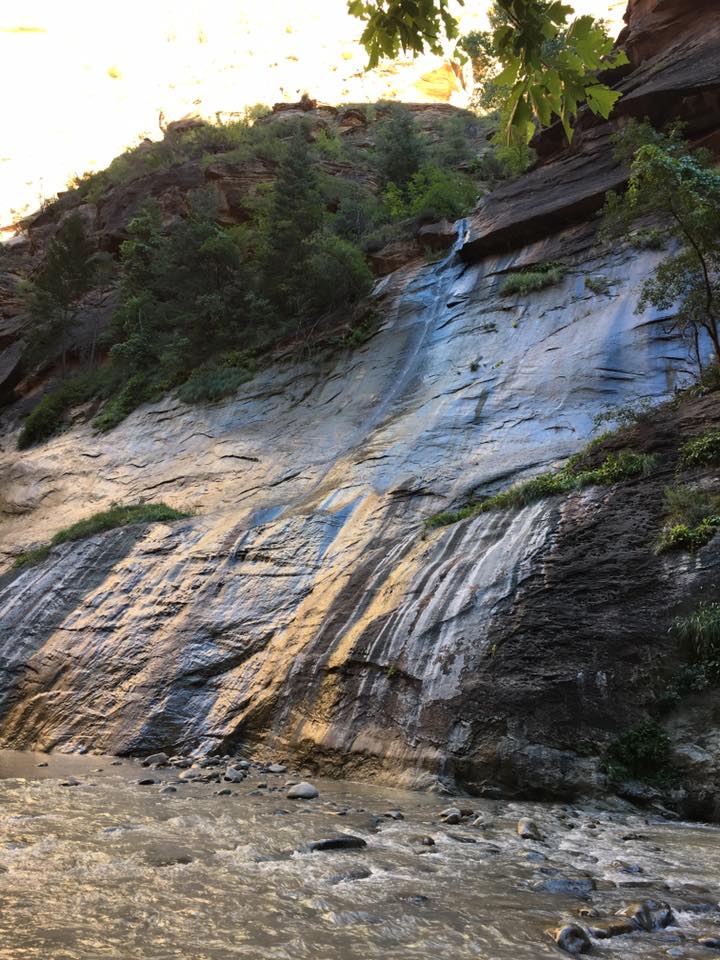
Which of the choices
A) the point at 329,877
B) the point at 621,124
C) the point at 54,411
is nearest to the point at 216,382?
the point at 54,411

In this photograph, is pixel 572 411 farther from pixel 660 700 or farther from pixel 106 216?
pixel 106 216

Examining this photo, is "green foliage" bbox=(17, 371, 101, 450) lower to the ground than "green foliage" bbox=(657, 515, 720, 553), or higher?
higher

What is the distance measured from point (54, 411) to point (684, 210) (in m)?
23.9

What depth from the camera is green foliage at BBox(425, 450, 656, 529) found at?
10125mm

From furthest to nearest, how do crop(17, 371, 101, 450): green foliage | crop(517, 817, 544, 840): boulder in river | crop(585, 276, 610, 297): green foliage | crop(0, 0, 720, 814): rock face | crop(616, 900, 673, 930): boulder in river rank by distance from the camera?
crop(17, 371, 101, 450): green foliage → crop(585, 276, 610, 297): green foliage → crop(0, 0, 720, 814): rock face → crop(517, 817, 544, 840): boulder in river → crop(616, 900, 673, 930): boulder in river

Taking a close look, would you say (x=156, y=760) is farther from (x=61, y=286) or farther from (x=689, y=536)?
(x=61, y=286)

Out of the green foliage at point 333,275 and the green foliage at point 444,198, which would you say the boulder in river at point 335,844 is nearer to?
the green foliage at point 333,275

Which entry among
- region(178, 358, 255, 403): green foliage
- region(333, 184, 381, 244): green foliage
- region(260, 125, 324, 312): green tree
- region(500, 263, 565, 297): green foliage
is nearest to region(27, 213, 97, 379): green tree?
region(178, 358, 255, 403): green foliage

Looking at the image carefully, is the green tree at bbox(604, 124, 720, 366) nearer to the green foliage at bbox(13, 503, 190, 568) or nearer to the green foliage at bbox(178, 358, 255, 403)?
the green foliage at bbox(13, 503, 190, 568)

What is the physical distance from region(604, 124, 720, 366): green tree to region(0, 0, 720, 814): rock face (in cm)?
206

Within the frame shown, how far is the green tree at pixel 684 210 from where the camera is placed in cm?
1184

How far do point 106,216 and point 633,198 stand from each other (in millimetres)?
33131

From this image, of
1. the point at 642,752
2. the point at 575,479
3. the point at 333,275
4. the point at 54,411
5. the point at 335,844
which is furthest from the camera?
the point at 54,411

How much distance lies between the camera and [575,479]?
10.5 m
